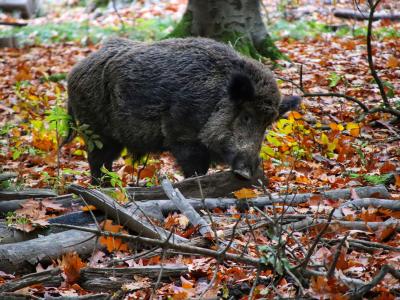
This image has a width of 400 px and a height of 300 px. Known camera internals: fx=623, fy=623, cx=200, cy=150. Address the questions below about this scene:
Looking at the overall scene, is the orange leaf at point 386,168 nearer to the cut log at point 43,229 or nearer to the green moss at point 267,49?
the cut log at point 43,229

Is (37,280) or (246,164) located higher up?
(37,280)

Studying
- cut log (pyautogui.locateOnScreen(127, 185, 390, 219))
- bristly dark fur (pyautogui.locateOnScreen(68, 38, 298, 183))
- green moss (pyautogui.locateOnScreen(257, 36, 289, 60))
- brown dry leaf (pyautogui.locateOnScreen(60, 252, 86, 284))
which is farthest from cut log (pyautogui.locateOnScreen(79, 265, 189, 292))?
green moss (pyautogui.locateOnScreen(257, 36, 289, 60))

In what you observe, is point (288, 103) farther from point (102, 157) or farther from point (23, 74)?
point (23, 74)

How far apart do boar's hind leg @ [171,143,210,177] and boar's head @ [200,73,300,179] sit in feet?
0.53

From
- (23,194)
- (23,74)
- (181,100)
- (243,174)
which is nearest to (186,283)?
(23,194)

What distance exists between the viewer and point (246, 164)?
261 inches

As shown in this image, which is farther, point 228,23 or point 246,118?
point 228,23

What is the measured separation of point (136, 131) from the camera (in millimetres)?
7699

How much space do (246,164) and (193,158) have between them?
0.82 meters

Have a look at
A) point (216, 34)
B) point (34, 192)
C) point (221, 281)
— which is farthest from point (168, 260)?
point (216, 34)

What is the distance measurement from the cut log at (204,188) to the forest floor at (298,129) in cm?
53

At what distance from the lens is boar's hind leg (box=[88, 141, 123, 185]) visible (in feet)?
26.8

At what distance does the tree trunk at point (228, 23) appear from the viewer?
10.4 metres

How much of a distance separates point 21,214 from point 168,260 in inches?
52.2
